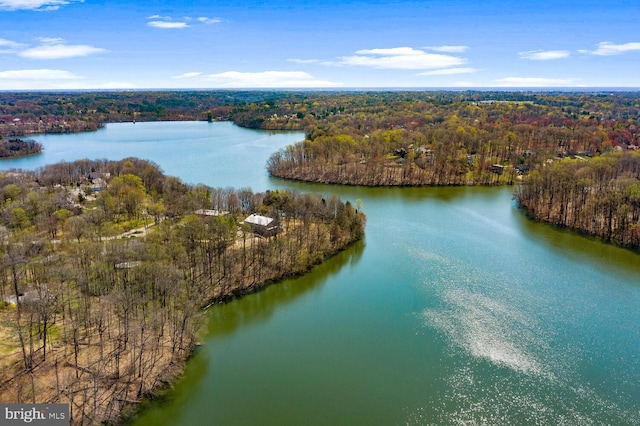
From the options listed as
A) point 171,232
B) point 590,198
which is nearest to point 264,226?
point 171,232

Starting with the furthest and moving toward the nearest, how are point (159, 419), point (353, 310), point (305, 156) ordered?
point (305, 156)
point (353, 310)
point (159, 419)

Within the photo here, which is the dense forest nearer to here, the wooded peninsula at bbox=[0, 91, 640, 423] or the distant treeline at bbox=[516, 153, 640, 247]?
the wooded peninsula at bbox=[0, 91, 640, 423]

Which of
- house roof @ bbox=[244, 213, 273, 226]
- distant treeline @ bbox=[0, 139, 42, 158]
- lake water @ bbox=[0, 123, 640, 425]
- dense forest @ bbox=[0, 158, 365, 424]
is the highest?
distant treeline @ bbox=[0, 139, 42, 158]

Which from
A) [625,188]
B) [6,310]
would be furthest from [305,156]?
[6,310]

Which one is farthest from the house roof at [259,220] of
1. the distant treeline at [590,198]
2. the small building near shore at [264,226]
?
the distant treeline at [590,198]

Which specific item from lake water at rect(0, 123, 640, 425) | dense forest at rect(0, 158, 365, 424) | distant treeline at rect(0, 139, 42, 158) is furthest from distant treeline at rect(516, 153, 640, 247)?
distant treeline at rect(0, 139, 42, 158)

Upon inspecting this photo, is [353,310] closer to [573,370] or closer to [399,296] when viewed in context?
[399,296]

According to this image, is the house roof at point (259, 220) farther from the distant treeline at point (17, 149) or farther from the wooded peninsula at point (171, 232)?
the distant treeline at point (17, 149)
